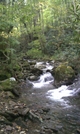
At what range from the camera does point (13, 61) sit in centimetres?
1402

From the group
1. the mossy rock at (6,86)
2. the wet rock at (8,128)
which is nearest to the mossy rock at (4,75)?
the mossy rock at (6,86)

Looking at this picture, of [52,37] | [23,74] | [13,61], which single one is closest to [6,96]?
[13,61]

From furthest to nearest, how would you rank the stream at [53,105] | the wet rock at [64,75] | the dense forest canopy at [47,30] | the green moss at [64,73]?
the dense forest canopy at [47,30] → the green moss at [64,73] → the wet rock at [64,75] → the stream at [53,105]

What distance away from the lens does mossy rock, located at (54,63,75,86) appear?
45.1 feet

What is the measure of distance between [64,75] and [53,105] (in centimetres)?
456

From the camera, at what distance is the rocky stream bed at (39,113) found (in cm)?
654

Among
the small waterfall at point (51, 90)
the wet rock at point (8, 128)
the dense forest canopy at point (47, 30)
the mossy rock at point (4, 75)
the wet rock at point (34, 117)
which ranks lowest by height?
the wet rock at point (8, 128)

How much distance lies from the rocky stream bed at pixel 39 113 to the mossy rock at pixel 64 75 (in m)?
0.98

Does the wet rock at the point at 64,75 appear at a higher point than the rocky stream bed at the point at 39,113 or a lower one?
higher

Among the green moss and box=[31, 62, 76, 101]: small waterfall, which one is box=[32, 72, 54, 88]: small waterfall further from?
the green moss

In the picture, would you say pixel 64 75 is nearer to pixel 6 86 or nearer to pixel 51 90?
pixel 51 90

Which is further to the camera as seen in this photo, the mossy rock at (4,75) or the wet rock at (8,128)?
the mossy rock at (4,75)

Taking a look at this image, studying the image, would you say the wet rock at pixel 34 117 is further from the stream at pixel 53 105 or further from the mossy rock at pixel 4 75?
the mossy rock at pixel 4 75

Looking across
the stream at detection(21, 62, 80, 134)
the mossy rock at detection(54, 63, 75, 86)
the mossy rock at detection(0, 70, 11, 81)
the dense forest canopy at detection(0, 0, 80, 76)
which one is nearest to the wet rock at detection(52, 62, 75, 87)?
the mossy rock at detection(54, 63, 75, 86)
